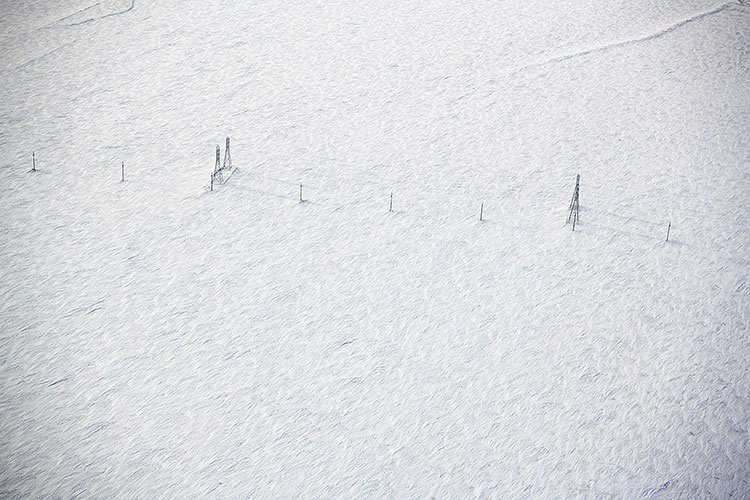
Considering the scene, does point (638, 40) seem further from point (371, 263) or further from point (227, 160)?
point (227, 160)

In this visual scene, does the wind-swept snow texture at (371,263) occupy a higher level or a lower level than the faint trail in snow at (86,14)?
lower

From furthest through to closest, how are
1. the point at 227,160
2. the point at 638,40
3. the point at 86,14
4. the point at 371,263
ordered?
the point at 86,14 → the point at 638,40 → the point at 227,160 → the point at 371,263

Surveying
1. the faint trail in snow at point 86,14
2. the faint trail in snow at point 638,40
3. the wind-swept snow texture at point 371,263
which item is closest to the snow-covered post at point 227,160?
the wind-swept snow texture at point 371,263

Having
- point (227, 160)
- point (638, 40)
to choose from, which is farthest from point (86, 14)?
point (638, 40)

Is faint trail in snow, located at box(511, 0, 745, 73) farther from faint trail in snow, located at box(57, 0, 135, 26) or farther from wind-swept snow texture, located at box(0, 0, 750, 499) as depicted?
faint trail in snow, located at box(57, 0, 135, 26)

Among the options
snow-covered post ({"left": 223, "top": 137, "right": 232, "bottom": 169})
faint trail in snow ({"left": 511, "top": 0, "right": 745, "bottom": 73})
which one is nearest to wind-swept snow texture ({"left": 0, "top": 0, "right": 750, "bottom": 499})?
faint trail in snow ({"left": 511, "top": 0, "right": 745, "bottom": 73})

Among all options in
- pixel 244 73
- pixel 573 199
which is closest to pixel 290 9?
pixel 244 73

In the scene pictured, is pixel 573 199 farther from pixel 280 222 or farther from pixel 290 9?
pixel 290 9

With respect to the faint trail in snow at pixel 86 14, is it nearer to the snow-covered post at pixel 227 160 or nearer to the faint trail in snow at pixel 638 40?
the snow-covered post at pixel 227 160

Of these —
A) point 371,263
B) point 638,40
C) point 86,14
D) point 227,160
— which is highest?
point 86,14
